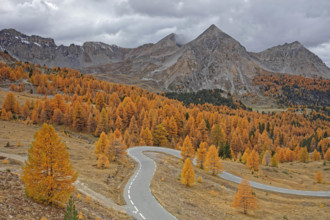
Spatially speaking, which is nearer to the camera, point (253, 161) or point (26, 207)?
point (26, 207)

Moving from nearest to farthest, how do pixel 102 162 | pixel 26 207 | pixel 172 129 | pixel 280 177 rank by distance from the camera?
pixel 26 207 < pixel 102 162 < pixel 280 177 < pixel 172 129

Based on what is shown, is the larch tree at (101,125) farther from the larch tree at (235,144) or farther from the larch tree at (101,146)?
the larch tree at (235,144)

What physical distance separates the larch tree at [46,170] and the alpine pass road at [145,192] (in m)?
8.81

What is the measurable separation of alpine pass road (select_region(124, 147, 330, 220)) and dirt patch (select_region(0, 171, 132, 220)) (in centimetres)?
276

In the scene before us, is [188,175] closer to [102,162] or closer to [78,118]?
[102,162]

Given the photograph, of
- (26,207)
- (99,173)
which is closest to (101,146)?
(99,173)

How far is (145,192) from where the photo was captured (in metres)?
29.5

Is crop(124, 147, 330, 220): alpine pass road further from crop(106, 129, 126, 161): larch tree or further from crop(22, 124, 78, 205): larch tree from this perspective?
crop(22, 124, 78, 205): larch tree

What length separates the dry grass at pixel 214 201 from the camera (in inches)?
1116

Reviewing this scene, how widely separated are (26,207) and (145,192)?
652 inches

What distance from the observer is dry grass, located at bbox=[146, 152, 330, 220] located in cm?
2834

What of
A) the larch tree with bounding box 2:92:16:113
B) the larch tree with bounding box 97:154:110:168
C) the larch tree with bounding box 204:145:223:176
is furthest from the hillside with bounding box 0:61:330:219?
the larch tree with bounding box 204:145:223:176

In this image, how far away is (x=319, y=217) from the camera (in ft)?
108

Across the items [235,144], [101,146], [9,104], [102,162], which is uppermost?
[9,104]
